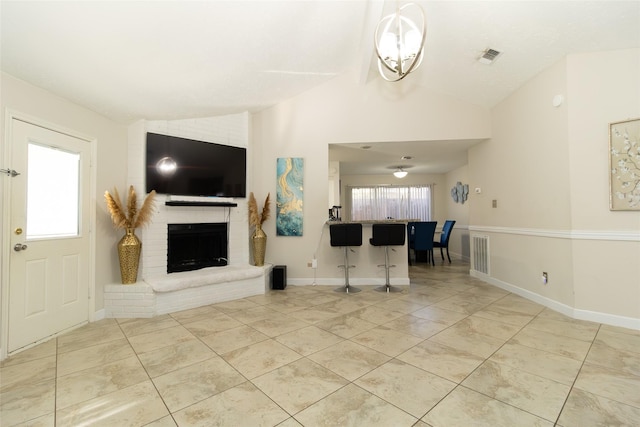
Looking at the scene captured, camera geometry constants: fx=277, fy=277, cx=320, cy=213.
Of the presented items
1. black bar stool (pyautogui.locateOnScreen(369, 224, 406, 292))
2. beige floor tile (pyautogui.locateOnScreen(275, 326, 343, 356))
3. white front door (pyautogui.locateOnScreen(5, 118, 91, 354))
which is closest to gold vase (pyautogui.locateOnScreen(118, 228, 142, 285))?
white front door (pyautogui.locateOnScreen(5, 118, 91, 354))

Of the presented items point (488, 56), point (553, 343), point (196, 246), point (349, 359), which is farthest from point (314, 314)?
point (488, 56)

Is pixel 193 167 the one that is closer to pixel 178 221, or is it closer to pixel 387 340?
pixel 178 221

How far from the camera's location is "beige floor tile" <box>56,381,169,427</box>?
58.9 inches

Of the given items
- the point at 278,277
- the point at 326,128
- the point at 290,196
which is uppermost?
the point at 326,128

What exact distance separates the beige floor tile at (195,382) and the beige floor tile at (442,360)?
4.19ft

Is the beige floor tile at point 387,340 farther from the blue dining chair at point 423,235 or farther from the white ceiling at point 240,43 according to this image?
the blue dining chair at point 423,235

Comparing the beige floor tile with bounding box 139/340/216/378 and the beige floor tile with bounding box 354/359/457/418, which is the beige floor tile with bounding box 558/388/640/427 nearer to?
the beige floor tile with bounding box 354/359/457/418

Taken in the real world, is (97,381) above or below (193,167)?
below

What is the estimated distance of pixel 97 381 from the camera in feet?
6.17

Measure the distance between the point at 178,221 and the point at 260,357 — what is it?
2.37 m

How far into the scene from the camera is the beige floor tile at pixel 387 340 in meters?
2.29

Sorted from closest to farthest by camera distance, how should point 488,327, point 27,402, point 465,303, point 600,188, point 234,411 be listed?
point 234,411 → point 27,402 → point 488,327 → point 600,188 → point 465,303

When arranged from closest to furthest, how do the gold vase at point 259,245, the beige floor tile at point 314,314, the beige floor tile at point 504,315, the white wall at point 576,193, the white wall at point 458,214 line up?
the white wall at point 576,193
the beige floor tile at point 504,315
the beige floor tile at point 314,314
the gold vase at point 259,245
the white wall at point 458,214

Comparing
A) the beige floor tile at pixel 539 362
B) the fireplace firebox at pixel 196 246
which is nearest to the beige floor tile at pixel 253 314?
the fireplace firebox at pixel 196 246
